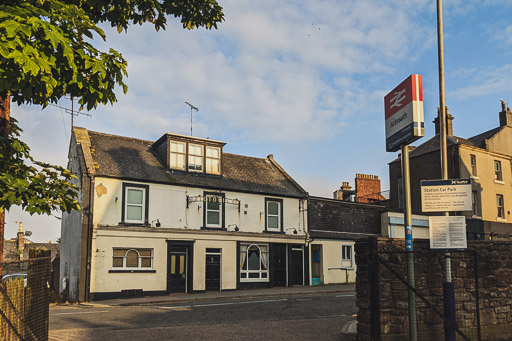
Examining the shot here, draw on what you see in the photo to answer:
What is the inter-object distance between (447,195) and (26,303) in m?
7.93

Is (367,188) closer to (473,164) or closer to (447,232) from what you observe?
(473,164)

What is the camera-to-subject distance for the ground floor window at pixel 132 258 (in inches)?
923

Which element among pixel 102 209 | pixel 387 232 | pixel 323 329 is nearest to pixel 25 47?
pixel 323 329

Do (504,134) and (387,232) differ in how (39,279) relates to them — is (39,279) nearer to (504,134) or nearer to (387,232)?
(387,232)

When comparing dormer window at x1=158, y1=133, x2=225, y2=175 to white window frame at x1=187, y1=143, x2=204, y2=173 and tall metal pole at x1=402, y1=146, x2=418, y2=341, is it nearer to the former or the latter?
white window frame at x1=187, y1=143, x2=204, y2=173

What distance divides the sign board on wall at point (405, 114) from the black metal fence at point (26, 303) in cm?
701

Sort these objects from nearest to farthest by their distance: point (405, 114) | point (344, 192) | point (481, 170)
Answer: point (405, 114) < point (481, 170) < point (344, 192)

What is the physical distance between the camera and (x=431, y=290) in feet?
30.4

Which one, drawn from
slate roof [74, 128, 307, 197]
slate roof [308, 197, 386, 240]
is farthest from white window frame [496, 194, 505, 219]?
slate roof [74, 128, 307, 197]

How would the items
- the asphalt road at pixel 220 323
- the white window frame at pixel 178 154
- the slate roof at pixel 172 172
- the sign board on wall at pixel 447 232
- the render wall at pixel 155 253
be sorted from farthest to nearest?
the white window frame at pixel 178 154
the slate roof at pixel 172 172
the render wall at pixel 155 253
the asphalt road at pixel 220 323
the sign board on wall at pixel 447 232

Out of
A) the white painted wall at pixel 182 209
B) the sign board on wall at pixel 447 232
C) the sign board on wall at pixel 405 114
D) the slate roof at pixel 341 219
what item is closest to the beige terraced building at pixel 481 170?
the slate roof at pixel 341 219

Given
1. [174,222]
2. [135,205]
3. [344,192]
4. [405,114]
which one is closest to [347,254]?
[174,222]

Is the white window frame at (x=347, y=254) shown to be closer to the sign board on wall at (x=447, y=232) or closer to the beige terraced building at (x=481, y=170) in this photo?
the beige terraced building at (x=481, y=170)

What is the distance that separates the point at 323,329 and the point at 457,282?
3212 millimetres
